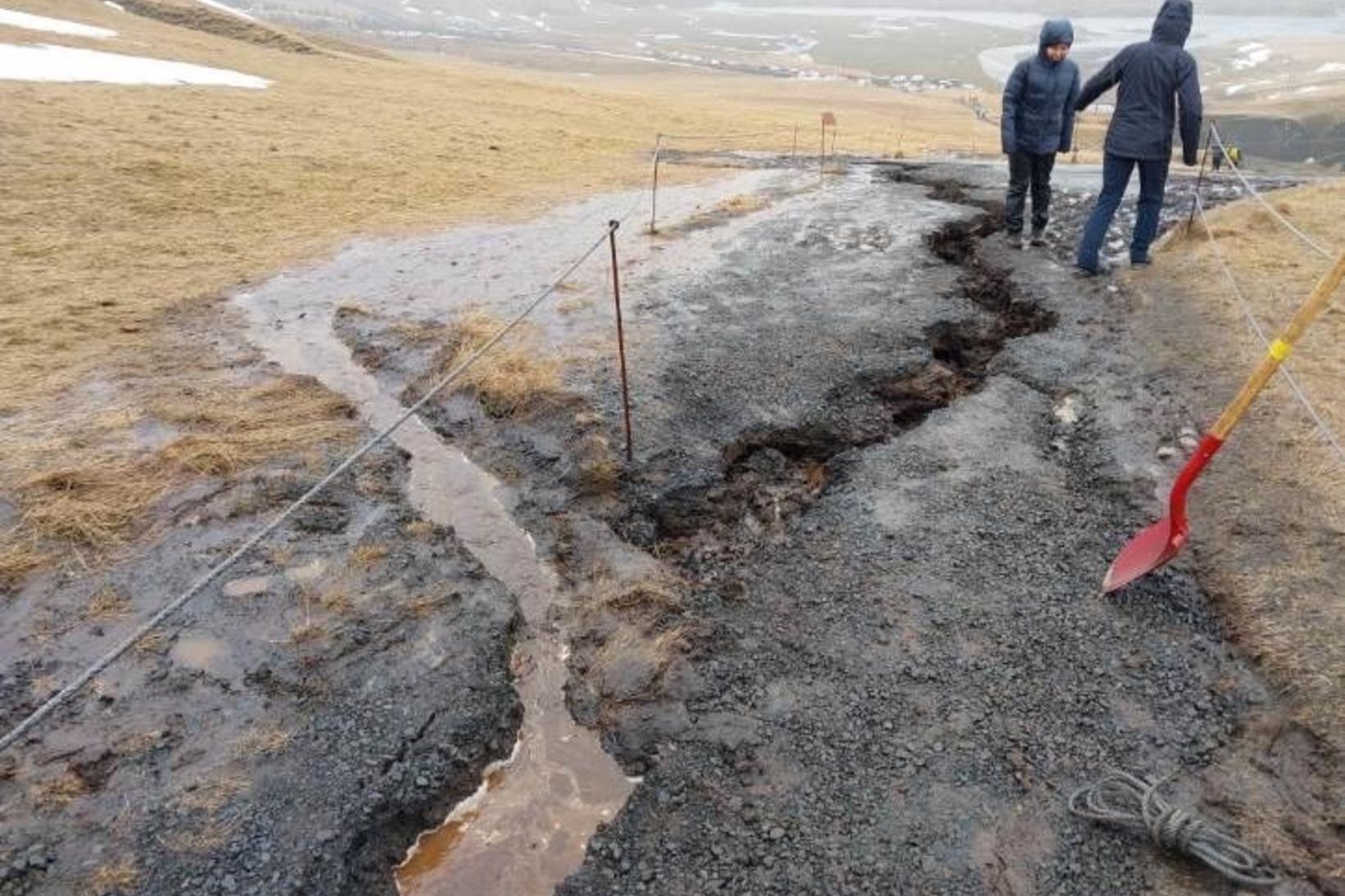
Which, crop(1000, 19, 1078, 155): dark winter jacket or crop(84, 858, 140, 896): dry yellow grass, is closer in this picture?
crop(84, 858, 140, 896): dry yellow grass

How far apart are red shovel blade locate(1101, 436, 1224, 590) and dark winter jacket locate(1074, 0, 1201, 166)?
537cm

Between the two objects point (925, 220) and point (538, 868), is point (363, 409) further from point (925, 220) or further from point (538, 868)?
point (925, 220)

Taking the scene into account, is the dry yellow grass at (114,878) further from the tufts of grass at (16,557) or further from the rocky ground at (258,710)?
the tufts of grass at (16,557)

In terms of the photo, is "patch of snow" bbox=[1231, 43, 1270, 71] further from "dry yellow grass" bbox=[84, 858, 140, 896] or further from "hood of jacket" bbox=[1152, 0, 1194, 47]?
"dry yellow grass" bbox=[84, 858, 140, 896]

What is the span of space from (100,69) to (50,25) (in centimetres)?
762

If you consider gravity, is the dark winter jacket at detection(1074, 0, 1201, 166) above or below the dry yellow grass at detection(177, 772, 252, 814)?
above

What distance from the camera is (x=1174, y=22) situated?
27.2ft

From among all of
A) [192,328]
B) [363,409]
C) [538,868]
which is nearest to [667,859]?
[538,868]

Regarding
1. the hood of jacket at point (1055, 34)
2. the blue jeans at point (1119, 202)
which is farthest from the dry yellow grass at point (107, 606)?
the hood of jacket at point (1055, 34)

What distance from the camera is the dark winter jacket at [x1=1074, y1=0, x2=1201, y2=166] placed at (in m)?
8.35

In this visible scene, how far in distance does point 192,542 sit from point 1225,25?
588ft

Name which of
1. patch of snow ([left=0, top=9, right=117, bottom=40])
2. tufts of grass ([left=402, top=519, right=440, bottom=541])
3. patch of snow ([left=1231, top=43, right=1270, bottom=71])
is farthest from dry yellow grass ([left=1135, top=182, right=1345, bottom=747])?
patch of snow ([left=1231, top=43, right=1270, bottom=71])

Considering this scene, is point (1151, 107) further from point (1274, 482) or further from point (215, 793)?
point (215, 793)

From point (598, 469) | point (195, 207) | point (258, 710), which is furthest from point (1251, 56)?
point (258, 710)
